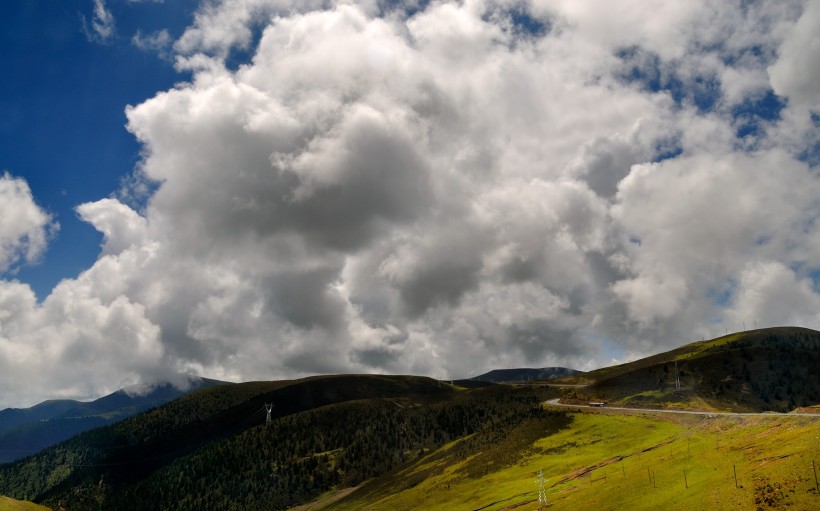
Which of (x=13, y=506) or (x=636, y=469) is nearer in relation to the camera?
(x=636, y=469)

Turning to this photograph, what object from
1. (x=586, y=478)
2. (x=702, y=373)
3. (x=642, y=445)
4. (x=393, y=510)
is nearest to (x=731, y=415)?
(x=642, y=445)

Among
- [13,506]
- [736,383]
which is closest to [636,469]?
[736,383]

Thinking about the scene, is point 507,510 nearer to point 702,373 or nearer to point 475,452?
point 475,452

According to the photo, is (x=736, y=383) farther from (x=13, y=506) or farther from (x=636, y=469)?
(x=13, y=506)

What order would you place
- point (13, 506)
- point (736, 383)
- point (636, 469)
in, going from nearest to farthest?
point (636, 469), point (13, 506), point (736, 383)

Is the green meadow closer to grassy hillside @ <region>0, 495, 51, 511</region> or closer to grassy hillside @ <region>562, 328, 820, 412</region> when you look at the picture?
grassy hillside @ <region>562, 328, 820, 412</region>

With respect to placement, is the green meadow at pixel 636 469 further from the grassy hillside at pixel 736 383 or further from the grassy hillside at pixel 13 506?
the grassy hillside at pixel 13 506

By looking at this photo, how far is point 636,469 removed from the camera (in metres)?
79.6

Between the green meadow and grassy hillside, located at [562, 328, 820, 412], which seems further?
grassy hillside, located at [562, 328, 820, 412]

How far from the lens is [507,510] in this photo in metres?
83.2

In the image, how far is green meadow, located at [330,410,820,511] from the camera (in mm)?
53319

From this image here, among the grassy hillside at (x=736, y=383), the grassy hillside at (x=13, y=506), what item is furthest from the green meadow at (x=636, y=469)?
the grassy hillside at (x=13, y=506)

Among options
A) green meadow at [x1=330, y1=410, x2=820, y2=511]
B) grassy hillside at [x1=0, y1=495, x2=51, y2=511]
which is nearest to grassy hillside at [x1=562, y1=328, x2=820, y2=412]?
green meadow at [x1=330, y1=410, x2=820, y2=511]

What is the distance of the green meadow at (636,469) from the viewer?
2099 inches
